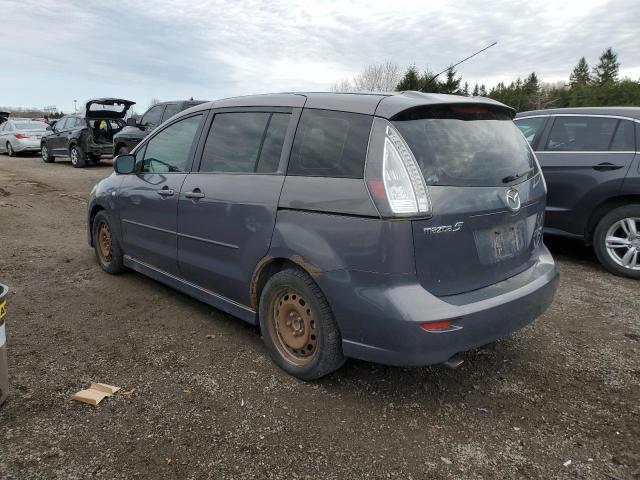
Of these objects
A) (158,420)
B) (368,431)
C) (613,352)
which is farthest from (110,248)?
(613,352)

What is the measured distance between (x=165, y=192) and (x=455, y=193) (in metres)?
2.39

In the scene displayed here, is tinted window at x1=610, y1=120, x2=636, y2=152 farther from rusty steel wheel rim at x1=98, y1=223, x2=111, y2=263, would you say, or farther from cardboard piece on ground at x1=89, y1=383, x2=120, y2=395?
rusty steel wheel rim at x1=98, y1=223, x2=111, y2=263

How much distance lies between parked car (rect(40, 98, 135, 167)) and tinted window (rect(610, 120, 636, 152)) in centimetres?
1354

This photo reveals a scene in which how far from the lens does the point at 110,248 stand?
5078 millimetres

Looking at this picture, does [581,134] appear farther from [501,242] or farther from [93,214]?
[93,214]

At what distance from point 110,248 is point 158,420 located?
2818mm

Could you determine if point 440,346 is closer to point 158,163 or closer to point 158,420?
point 158,420

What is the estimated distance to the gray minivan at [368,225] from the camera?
2.56 meters

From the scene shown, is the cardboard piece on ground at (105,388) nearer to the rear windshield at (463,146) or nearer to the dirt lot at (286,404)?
the dirt lot at (286,404)

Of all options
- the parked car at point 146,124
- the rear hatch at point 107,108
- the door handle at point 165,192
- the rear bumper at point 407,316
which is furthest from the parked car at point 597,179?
the rear hatch at point 107,108

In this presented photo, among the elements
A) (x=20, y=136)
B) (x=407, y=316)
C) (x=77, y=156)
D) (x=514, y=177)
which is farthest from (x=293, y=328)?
(x=20, y=136)

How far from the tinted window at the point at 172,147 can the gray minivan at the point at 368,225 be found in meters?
0.26

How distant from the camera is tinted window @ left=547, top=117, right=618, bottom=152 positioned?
5430mm

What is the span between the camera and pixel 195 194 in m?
3.67
